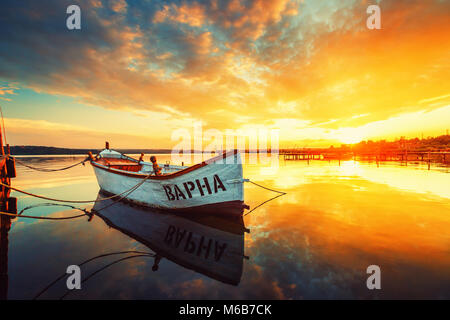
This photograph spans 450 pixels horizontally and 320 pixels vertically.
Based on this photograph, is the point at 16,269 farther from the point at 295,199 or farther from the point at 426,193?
the point at 426,193

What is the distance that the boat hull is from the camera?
6.74 m

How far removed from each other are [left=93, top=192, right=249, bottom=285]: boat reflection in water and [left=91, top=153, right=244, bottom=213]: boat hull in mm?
556

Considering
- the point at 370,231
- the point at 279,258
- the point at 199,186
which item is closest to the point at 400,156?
the point at 370,231

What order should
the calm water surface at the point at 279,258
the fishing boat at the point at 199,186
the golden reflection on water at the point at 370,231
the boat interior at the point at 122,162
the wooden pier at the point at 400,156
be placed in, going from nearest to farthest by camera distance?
the calm water surface at the point at 279,258, the golden reflection on water at the point at 370,231, the fishing boat at the point at 199,186, the boat interior at the point at 122,162, the wooden pier at the point at 400,156

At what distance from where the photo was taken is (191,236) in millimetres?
6066

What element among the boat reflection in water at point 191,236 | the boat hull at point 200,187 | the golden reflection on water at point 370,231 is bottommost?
the boat reflection in water at point 191,236

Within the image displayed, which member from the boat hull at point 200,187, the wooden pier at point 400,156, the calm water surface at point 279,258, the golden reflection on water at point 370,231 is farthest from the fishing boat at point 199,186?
the wooden pier at point 400,156

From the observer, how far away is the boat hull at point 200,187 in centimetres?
674

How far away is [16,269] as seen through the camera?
4262 mm

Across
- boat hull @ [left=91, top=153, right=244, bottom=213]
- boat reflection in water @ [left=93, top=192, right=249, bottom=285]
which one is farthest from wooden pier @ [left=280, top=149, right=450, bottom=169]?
boat reflection in water @ [left=93, top=192, right=249, bottom=285]

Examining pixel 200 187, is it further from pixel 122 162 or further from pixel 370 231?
pixel 122 162

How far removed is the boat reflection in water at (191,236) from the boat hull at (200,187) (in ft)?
1.82

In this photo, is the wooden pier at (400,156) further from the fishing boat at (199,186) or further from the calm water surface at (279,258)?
the fishing boat at (199,186)

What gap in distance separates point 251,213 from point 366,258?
14.6ft
